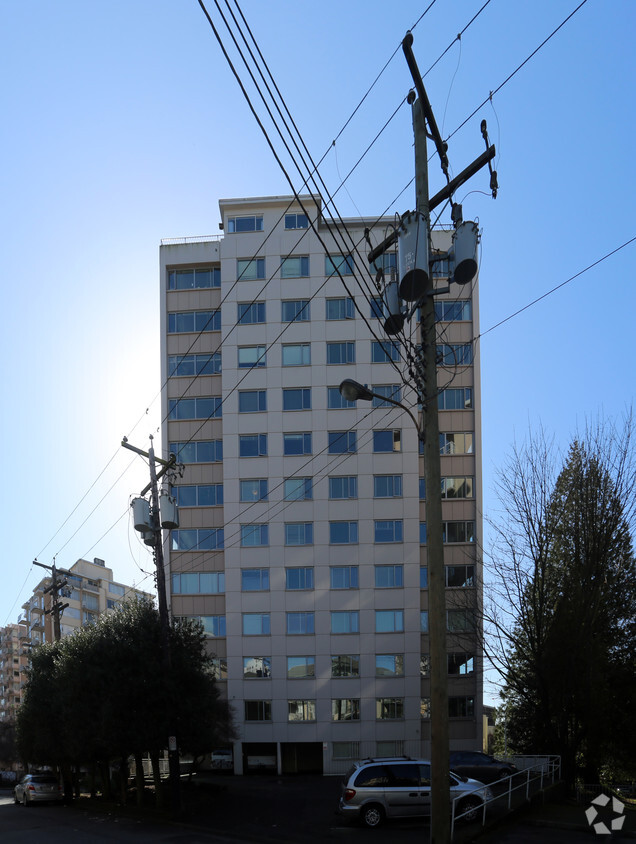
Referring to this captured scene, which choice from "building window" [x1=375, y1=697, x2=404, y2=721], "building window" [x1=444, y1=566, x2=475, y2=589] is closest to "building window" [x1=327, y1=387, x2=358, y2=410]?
"building window" [x1=444, y1=566, x2=475, y2=589]

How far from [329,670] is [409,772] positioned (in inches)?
1067

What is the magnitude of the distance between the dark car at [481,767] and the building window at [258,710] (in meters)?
19.5

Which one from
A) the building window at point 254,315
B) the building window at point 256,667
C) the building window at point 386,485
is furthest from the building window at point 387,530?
the building window at point 254,315

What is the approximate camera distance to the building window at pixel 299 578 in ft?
160

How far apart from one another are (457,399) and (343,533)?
10.6 metres

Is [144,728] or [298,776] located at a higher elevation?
[144,728]

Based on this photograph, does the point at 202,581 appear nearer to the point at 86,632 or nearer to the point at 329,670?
the point at 329,670

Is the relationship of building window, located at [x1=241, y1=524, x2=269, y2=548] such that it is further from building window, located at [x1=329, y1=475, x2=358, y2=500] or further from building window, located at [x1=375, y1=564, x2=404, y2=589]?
building window, located at [x1=375, y1=564, x2=404, y2=589]

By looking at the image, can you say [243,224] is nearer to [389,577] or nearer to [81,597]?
[389,577]

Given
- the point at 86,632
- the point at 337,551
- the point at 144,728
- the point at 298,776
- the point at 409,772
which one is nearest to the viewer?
the point at 409,772

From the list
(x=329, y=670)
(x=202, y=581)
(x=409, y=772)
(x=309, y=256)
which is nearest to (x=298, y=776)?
(x=329, y=670)

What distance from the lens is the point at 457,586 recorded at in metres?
47.8

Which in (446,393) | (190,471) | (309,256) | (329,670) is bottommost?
(329,670)

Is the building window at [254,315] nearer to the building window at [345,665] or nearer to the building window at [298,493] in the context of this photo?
the building window at [298,493]
